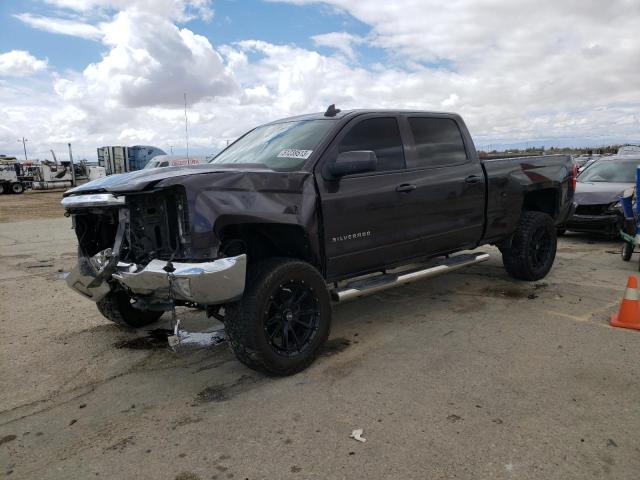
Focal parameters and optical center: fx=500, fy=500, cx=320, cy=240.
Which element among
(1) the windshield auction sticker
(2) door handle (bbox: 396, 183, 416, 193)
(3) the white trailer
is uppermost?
(1) the windshield auction sticker

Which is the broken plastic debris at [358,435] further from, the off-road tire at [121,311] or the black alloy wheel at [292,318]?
the off-road tire at [121,311]

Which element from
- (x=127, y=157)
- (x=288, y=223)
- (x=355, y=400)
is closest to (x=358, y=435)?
(x=355, y=400)

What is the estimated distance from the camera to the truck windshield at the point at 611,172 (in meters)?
9.93

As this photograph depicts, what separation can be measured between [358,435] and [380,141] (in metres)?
2.64

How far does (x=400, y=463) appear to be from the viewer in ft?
8.55

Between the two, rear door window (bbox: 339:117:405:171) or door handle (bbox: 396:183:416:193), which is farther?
door handle (bbox: 396:183:416:193)

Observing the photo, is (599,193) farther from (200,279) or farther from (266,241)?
(200,279)

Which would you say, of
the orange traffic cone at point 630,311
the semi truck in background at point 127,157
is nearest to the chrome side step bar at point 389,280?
the orange traffic cone at point 630,311

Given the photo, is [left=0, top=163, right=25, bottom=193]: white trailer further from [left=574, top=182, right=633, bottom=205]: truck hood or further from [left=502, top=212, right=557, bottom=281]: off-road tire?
[left=502, top=212, right=557, bottom=281]: off-road tire

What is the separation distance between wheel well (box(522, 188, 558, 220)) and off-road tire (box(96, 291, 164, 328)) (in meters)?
4.84

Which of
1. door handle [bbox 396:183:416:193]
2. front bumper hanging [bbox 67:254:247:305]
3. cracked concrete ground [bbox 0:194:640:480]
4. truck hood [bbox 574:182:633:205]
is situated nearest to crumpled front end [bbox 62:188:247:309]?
front bumper hanging [bbox 67:254:247:305]

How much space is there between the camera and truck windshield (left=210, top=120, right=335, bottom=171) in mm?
4109

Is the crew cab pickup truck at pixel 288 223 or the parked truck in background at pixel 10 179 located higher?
the crew cab pickup truck at pixel 288 223

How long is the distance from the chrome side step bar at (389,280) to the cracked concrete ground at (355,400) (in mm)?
490
